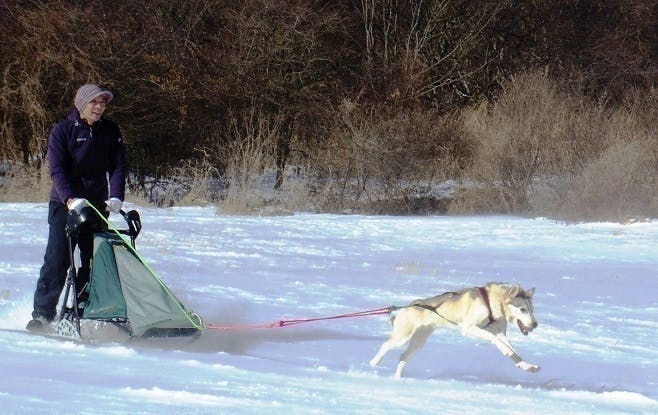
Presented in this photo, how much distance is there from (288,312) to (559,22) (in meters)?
22.5

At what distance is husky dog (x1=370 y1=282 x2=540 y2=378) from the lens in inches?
237

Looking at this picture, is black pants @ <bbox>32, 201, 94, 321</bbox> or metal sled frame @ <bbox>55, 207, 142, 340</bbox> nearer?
metal sled frame @ <bbox>55, 207, 142, 340</bbox>

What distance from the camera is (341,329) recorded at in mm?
7891

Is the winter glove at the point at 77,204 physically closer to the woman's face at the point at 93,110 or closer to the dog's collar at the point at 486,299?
the woman's face at the point at 93,110

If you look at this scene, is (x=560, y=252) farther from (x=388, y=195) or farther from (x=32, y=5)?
(x=32, y=5)

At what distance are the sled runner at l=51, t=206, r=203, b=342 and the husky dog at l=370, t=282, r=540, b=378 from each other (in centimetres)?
122

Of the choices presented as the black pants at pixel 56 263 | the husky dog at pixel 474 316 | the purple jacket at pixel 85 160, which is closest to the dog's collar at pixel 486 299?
the husky dog at pixel 474 316

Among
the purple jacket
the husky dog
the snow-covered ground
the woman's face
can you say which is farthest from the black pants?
the husky dog

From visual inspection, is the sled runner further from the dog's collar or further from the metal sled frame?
the dog's collar

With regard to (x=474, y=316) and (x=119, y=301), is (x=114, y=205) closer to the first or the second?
(x=119, y=301)

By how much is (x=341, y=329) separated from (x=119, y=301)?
6.65 feet

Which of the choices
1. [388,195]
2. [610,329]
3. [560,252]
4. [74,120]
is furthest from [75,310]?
[388,195]

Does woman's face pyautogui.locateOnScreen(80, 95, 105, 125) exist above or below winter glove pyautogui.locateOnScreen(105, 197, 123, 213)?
above

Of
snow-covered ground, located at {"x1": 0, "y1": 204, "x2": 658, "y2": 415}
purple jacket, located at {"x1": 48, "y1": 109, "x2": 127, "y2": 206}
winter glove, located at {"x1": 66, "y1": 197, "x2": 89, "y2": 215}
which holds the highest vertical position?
purple jacket, located at {"x1": 48, "y1": 109, "x2": 127, "y2": 206}
